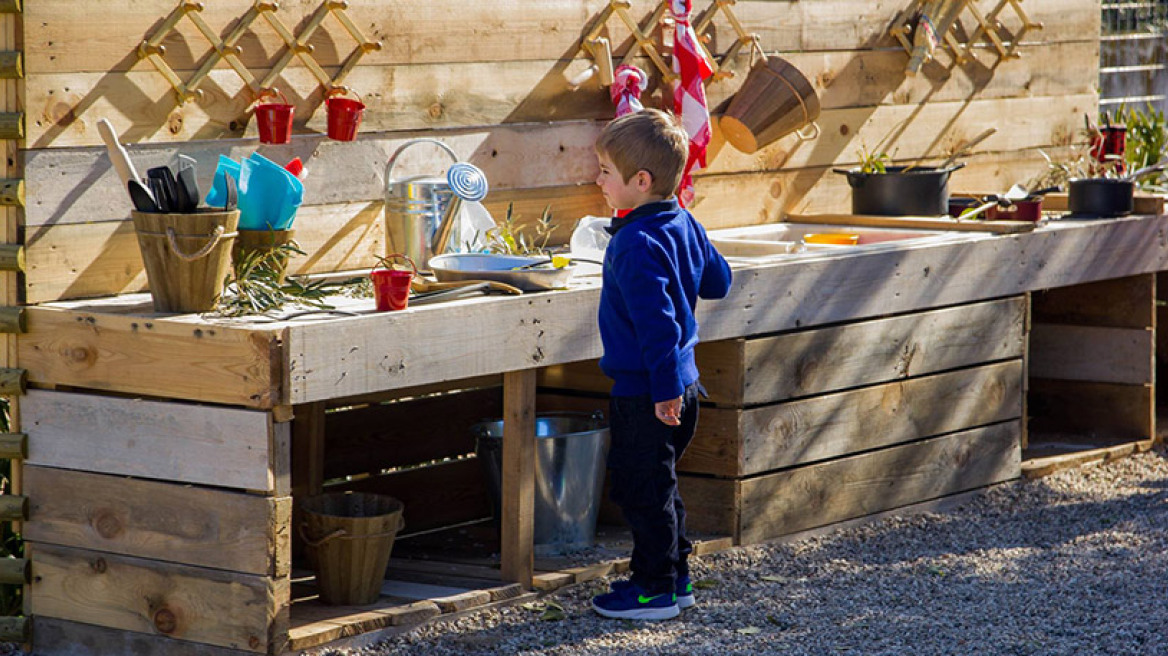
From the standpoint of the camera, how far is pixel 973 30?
686cm

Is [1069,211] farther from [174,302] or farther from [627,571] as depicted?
[174,302]

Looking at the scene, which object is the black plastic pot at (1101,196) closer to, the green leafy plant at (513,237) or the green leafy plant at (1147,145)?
the green leafy plant at (1147,145)

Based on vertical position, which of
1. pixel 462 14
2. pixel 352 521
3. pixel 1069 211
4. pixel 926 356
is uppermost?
pixel 462 14

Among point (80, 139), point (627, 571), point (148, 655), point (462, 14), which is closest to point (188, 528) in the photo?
point (148, 655)

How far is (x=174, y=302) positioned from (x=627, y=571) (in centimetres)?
159

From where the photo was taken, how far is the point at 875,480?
5.47m

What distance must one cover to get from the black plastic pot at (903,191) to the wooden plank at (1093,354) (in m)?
0.86

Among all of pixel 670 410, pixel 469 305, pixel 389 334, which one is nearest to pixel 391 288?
pixel 389 334

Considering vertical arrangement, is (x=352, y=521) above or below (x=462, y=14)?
below

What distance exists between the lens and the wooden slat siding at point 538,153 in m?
4.22

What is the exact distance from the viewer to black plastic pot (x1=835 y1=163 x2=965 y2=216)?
6.22 metres

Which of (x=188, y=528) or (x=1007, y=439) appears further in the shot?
(x=1007, y=439)

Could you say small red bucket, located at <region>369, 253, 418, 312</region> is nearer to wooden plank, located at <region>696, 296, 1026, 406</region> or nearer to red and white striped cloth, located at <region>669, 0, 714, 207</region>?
wooden plank, located at <region>696, 296, 1026, 406</region>

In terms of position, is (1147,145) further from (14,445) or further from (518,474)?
(14,445)
